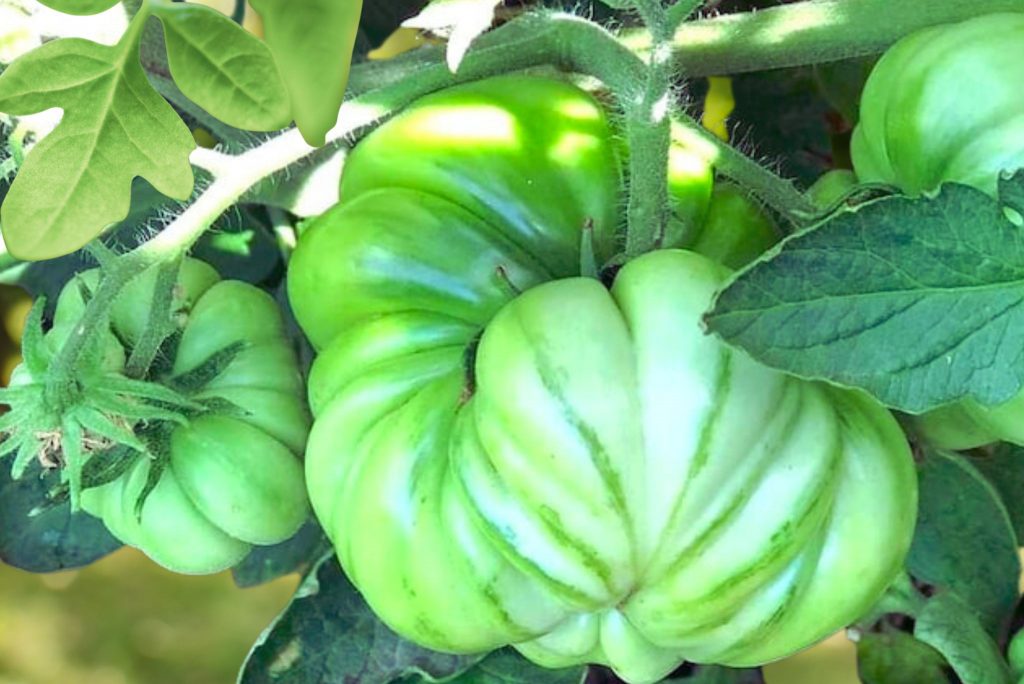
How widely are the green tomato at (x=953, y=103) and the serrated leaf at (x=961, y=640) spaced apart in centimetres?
23

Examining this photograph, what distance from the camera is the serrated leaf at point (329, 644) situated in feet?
2.19

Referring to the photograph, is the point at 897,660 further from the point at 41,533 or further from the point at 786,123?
the point at 41,533

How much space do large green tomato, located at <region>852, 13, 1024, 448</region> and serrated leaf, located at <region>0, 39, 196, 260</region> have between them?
0.30 m

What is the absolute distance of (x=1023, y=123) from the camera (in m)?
0.47

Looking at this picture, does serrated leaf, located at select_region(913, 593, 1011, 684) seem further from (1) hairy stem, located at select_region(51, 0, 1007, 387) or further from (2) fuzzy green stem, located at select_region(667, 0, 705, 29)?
(2) fuzzy green stem, located at select_region(667, 0, 705, 29)

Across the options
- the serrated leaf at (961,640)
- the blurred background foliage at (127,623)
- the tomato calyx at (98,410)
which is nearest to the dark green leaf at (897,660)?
the serrated leaf at (961,640)

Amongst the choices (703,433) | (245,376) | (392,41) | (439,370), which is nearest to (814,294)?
(703,433)

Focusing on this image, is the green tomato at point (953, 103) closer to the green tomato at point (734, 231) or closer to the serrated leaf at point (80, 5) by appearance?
the green tomato at point (734, 231)

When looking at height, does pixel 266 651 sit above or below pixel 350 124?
below

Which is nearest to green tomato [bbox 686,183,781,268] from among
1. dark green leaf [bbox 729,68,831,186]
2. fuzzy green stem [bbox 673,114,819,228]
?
fuzzy green stem [bbox 673,114,819,228]

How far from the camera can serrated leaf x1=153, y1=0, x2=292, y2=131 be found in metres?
0.36

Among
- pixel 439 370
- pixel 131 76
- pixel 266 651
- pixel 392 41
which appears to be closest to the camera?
pixel 131 76

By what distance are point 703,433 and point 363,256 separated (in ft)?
0.61

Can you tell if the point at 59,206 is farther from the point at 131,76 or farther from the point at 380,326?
the point at 380,326
